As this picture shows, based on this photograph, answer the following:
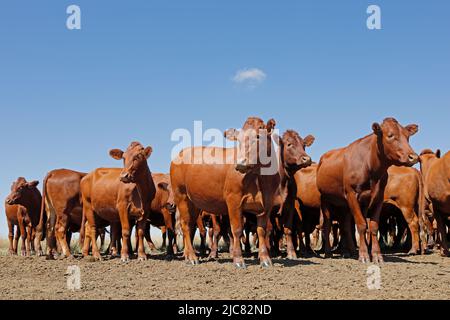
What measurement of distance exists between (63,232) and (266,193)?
6.70 metres

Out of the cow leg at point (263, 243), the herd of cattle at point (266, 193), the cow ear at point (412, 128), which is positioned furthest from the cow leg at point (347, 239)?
the cow leg at point (263, 243)

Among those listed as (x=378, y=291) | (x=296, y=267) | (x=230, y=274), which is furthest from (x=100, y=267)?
(x=378, y=291)

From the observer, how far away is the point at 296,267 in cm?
959

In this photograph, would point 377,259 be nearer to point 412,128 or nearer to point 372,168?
point 372,168

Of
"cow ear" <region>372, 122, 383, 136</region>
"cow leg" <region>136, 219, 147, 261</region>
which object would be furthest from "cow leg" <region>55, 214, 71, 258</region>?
"cow ear" <region>372, 122, 383, 136</region>

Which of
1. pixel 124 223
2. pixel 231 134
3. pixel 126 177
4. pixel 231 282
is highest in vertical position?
pixel 231 134

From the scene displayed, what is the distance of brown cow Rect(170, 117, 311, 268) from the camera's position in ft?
31.6

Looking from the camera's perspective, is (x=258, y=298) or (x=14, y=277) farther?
(x=14, y=277)

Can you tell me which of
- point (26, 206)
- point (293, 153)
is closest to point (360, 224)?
point (293, 153)

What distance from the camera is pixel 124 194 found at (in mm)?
12695

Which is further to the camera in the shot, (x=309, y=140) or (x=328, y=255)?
(x=309, y=140)

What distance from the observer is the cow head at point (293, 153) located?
1173 centimetres
